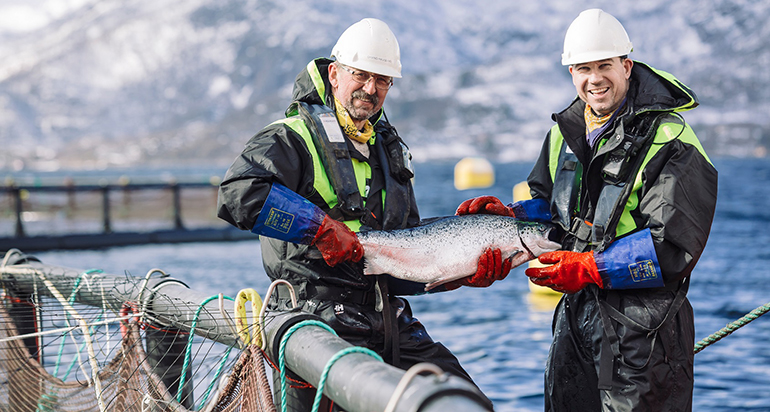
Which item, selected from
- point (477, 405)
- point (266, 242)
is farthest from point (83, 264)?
point (477, 405)

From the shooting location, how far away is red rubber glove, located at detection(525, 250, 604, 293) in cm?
376

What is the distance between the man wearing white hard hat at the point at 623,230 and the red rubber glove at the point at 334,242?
0.95 m

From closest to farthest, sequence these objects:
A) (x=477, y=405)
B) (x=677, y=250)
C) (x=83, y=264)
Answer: (x=477, y=405) < (x=677, y=250) < (x=83, y=264)

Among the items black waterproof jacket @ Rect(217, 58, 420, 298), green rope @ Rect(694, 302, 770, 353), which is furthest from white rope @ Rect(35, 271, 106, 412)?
green rope @ Rect(694, 302, 770, 353)

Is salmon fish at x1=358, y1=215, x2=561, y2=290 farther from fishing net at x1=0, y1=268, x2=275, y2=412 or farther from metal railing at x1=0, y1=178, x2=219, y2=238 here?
metal railing at x1=0, y1=178, x2=219, y2=238

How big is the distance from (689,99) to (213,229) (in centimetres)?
1966

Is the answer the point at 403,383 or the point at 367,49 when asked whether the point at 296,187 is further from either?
the point at 403,383

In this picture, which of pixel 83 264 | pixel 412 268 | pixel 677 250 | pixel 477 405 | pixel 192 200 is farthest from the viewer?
pixel 192 200

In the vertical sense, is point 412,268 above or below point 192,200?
above

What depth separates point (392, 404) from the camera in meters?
1.80

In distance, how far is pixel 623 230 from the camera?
381 cm

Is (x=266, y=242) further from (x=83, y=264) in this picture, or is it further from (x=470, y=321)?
(x=83, y=264)

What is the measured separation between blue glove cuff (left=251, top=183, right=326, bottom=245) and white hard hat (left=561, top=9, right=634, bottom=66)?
1599 millimetres

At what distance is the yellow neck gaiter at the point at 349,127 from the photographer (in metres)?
4.05
